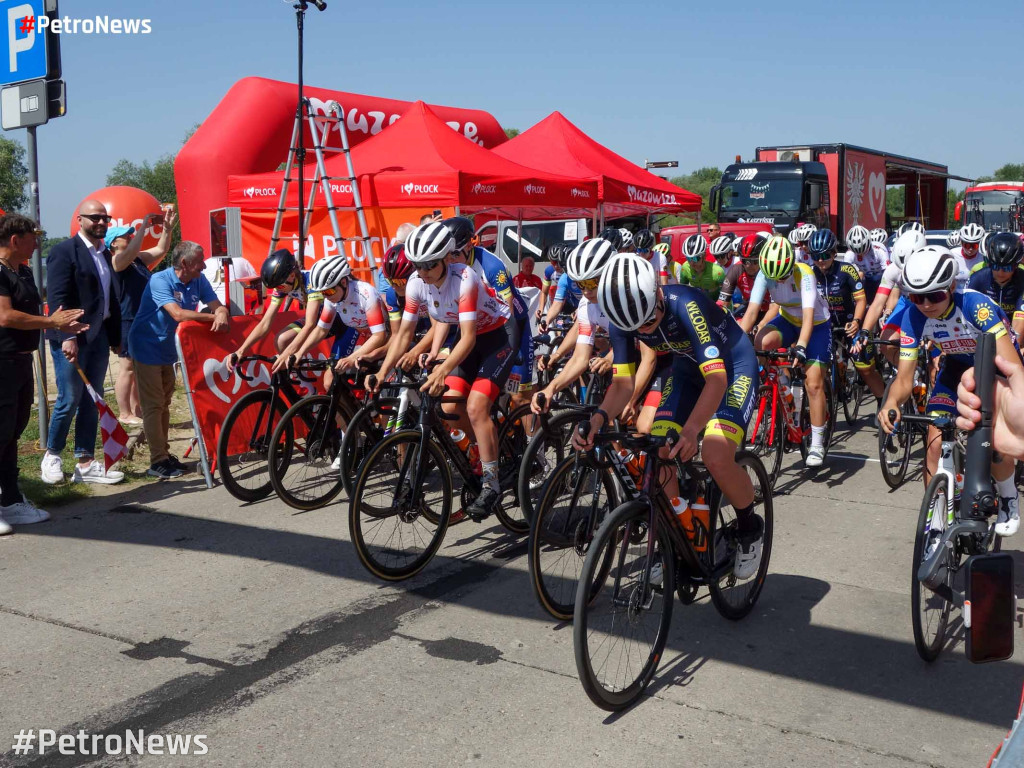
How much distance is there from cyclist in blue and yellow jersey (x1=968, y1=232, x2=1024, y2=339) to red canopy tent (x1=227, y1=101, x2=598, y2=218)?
649cm

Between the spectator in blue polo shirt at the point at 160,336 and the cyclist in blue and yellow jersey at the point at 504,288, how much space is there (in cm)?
Answer: 266

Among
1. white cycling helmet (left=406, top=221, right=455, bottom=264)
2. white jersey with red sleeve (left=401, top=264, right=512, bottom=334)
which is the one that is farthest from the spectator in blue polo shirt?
white cycling helmet (left=406, top=221, right=455, bottom=264)

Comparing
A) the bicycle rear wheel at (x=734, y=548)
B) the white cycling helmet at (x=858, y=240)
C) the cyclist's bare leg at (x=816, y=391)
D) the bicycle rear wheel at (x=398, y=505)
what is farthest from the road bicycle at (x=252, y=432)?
the white cycling helmet at (x=858, y=240)

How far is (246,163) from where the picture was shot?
52.5 ft

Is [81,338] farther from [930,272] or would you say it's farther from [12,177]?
[12,177]

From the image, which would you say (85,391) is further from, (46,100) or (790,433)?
(790,433)

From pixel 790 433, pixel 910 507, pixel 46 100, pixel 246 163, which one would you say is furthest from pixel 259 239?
pixel 910 507

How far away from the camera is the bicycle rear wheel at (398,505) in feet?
17.5

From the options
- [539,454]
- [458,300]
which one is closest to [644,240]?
[458,300]

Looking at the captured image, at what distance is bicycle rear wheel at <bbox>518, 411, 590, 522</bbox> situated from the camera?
6.00 metres

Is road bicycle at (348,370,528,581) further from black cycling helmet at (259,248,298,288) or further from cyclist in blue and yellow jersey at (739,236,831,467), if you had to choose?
cyclist in blue and yellow jersey at (739,236,831,467)

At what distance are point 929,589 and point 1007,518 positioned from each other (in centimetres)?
103

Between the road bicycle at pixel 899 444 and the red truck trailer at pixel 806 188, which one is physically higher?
the red truck trailer at pixel 806 188

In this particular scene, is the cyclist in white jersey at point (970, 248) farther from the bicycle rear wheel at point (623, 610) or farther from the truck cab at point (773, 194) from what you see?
the truck cab at point (773, 194)
